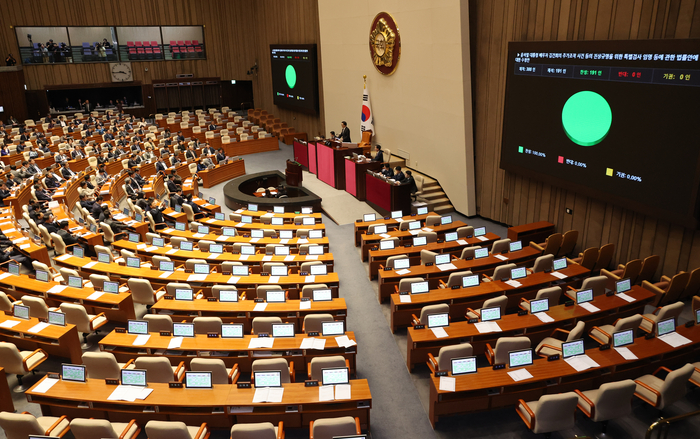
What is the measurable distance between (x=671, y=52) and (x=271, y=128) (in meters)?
19.6

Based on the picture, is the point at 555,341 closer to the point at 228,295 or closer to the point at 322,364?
the point at 322,364

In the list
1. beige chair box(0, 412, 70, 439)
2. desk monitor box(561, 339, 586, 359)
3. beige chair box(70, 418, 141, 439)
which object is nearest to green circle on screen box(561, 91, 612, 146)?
desk monitor box(561, 339, 586, 359)

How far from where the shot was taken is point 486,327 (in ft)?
23.2

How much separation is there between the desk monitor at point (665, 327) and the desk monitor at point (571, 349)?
1.24m

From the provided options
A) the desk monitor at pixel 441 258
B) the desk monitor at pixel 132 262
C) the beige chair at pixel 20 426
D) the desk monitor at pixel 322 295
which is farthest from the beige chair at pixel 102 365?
the desk monitor at pixel 441 258

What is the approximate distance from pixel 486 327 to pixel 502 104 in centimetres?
721

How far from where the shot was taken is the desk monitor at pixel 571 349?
6289mm

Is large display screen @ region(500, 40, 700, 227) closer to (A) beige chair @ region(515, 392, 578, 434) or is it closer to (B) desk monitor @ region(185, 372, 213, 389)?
(A) beige chair @ region(515, 392, 578, 434)

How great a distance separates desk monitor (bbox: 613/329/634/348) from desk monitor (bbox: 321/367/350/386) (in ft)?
11.7

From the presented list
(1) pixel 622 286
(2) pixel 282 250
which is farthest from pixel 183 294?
(1) pixel 622 286

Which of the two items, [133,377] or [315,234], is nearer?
[133,377]

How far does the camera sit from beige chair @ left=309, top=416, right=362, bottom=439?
5020 mm

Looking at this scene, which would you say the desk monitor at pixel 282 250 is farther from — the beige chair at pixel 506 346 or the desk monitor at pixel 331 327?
the beige chair at pixel 506 346

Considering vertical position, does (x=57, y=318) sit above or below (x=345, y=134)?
below
